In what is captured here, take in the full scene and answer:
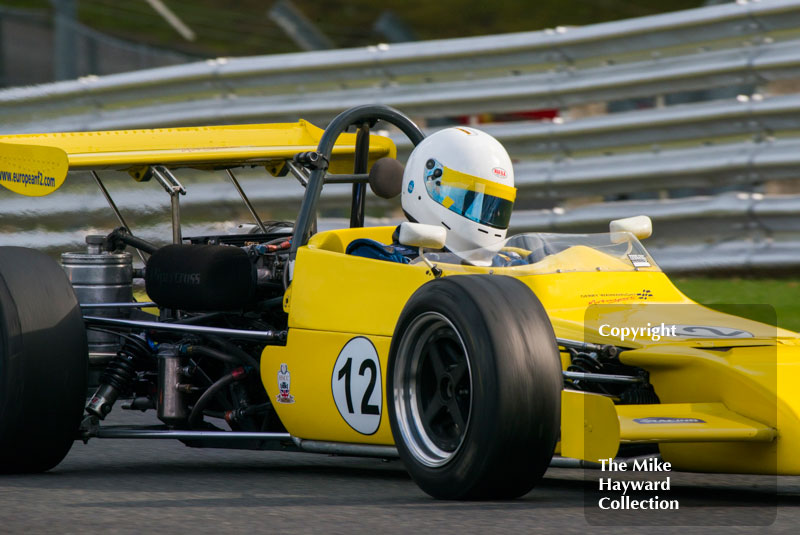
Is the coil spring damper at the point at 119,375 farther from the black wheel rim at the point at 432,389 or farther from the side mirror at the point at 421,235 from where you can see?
the black wheel rim at the point at 432,389

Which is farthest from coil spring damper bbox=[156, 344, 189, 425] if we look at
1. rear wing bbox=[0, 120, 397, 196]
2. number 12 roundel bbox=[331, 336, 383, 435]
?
number 12 roundel bbox=[331, 336, 383, 435]

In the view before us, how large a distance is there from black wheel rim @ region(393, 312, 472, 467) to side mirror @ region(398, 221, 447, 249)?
0.51 m

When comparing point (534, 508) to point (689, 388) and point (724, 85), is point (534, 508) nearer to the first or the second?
point (689, 388)

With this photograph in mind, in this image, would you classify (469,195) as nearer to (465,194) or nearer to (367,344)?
(465,194)

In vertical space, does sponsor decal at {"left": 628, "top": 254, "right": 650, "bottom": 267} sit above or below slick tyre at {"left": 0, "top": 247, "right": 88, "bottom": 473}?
above

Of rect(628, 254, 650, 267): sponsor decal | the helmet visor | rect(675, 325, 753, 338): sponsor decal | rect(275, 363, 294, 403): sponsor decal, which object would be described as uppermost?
the helmet visor

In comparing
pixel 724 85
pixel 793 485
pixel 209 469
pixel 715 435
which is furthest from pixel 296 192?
pixel 715 435

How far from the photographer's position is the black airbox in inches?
244

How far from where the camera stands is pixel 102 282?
266 inches

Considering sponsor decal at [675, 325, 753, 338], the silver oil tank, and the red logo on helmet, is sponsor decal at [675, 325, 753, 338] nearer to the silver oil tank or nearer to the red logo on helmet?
the red logo on helmet

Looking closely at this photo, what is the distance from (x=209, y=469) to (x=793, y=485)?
225 centimetres

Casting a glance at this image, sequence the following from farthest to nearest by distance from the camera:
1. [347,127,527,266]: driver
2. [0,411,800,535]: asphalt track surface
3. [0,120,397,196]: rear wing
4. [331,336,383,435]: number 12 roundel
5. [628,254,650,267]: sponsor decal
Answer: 1. [0,120,397,196]: rear wing
2. [347,127,527,266]: driver
3. [628,254,650,267]: sponsor decal
4. [331,336,383,435]: number 12 roundel
5. [0,411,800,535]: asphalt track surface

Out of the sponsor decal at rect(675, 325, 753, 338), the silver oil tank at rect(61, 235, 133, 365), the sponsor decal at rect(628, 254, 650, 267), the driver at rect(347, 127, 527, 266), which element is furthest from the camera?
the silver oil tank at rect(61, 235, 133, 365)

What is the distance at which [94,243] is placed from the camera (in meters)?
7.02
